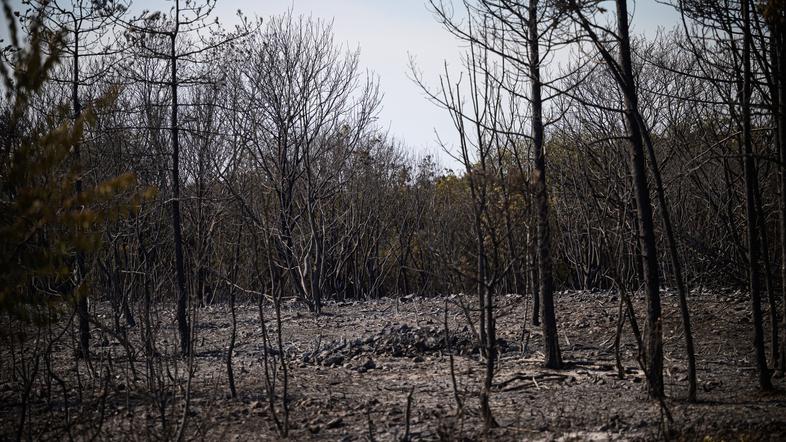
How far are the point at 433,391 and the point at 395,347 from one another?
90.9 inches

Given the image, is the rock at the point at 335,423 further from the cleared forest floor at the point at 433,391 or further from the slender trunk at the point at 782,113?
the slender trunk at the point at 782,113

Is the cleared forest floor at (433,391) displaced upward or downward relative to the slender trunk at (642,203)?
downward

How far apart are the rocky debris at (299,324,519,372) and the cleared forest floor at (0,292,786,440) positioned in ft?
0.08

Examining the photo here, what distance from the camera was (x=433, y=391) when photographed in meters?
6.93

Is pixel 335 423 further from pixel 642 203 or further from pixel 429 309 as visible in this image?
pixel 429 309

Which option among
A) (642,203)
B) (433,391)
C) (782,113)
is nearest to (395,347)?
(433,391)

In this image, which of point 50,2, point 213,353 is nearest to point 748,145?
point 213,353

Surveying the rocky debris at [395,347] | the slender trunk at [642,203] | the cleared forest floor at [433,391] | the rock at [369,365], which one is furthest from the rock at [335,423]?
the rocky debris at [395,347]

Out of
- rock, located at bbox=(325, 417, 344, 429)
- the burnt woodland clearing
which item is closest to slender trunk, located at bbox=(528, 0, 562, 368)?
the burnt woodland clearing

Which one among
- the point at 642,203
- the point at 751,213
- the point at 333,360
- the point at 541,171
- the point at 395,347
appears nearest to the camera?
the point at 642,203

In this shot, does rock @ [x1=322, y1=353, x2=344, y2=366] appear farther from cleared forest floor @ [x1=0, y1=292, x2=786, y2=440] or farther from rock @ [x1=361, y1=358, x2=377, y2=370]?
rock @ [x1=361, y1=358, x2=377, y2=370]

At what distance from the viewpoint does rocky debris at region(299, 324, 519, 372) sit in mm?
8867

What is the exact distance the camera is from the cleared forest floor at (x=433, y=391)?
517cm

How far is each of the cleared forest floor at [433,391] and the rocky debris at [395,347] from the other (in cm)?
3
